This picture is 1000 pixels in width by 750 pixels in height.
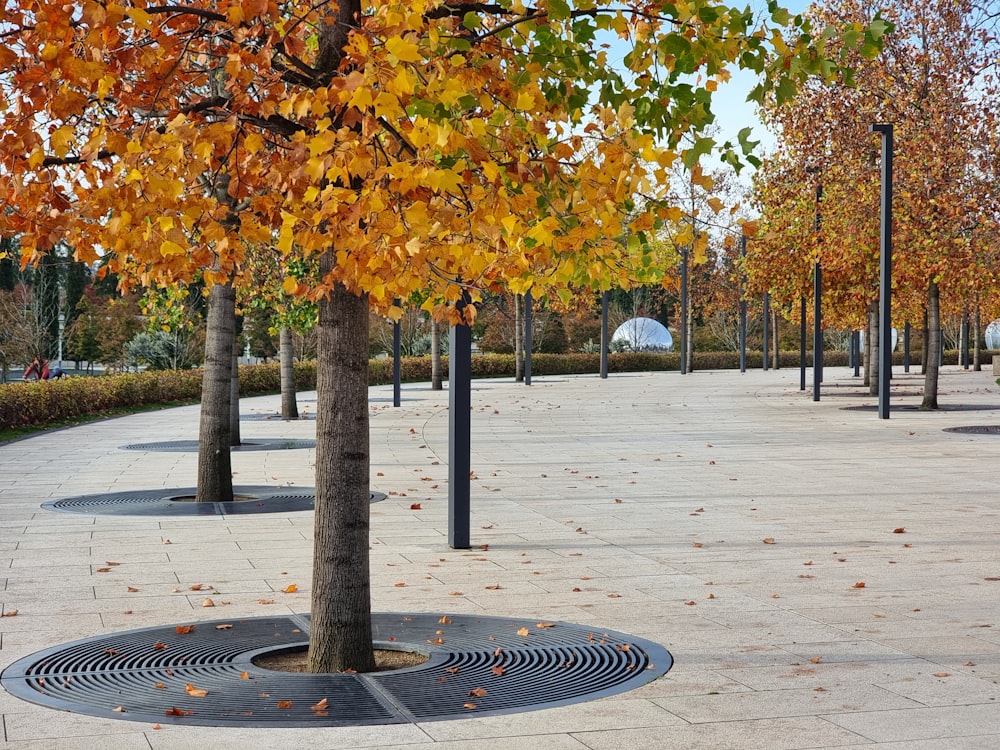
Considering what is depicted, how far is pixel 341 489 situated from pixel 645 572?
3.29m

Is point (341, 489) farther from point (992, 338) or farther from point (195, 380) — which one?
point (992, 338)

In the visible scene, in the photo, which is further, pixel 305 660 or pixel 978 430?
pixel 978 430

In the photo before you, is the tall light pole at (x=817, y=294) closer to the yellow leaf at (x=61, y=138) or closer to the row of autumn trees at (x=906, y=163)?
the row of autumn trees at (x=906, y=163)

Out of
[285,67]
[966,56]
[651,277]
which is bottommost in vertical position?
[651,277]

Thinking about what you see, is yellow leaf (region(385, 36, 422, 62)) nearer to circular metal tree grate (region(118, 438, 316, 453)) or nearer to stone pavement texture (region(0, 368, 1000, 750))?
stone pavement texture (region(0, 368, 1000, 750))

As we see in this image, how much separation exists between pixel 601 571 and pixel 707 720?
12.1ft

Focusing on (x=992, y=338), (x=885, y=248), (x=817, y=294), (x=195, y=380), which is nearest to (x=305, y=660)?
(x=885, y=248)

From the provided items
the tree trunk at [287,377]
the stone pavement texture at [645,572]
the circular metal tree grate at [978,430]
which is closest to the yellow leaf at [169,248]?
the stone pavement texture at [645,572]

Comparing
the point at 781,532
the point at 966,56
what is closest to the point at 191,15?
the point at 781,532

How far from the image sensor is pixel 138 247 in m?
5.41

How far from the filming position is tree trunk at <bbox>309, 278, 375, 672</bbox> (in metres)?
6.25

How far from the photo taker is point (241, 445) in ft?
65.4

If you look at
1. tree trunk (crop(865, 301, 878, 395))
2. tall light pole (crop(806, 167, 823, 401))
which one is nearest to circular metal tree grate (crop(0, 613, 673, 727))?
tall light pole (crop(806, 167, 823, 401))

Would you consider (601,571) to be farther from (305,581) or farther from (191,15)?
(191,15)
